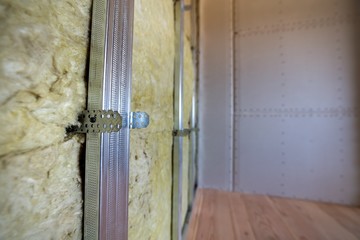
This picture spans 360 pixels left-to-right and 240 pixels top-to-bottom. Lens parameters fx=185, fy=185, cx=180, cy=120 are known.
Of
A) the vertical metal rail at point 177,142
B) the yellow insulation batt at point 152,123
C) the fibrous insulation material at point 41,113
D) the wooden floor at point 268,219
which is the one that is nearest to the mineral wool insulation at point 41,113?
the fibrous insulation material at point 41,113

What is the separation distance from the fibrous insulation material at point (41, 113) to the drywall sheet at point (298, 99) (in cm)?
233

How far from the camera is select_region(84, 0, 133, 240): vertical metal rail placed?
18.3 inches

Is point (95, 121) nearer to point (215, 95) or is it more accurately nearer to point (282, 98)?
point (215, 95)

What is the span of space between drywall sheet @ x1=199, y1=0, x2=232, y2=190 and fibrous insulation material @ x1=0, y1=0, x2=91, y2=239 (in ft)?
7.45

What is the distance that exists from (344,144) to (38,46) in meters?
2.79

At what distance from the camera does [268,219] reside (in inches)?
69.2

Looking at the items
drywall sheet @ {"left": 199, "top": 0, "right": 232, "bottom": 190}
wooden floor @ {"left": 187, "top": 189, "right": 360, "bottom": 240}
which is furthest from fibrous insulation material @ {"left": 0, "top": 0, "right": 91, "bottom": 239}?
drywall sheet @ {"left": 199, "top": 0, "right": 232, "bottom": 190}

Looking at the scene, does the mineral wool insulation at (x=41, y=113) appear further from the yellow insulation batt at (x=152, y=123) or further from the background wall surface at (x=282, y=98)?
the background wall surface at (x=282, y=98)

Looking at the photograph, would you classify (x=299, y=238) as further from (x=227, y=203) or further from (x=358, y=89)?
(x=358, y=89)

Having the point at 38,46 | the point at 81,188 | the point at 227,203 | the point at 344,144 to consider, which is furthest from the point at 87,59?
the point at 344,144

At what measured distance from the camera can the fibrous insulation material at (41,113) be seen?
31cm

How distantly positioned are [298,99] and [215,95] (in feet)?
3.35

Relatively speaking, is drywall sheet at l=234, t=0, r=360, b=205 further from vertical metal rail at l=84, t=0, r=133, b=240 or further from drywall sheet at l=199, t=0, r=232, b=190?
vertical metal rail at l=84, t=0, r=133, b=240

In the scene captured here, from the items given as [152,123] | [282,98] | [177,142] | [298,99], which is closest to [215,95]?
[282,98]
